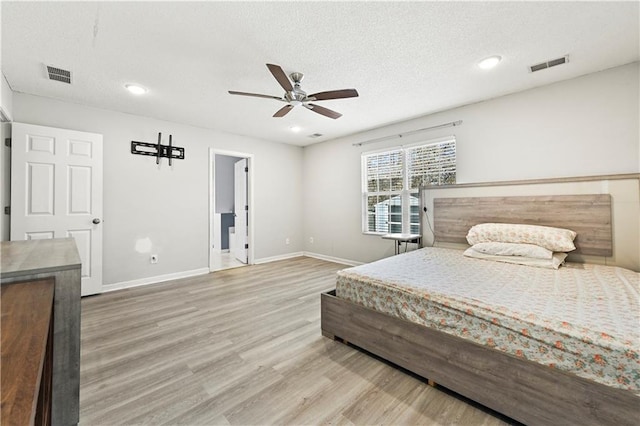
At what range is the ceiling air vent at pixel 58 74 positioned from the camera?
8.81 feet

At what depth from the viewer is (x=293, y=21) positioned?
2004 mm

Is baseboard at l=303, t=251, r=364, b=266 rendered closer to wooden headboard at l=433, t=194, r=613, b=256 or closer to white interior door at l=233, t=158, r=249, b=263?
white interior door at l=233, t=158, r=249, b=263

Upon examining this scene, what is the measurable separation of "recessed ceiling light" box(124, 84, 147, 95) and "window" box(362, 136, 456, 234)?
3446 millimetres

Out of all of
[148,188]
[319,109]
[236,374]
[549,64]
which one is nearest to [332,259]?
[319,109]

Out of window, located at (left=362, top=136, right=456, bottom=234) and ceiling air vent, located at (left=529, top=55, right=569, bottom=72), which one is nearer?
ceiling air vent, located at (left=529, top=55, right=569, bottom=72)

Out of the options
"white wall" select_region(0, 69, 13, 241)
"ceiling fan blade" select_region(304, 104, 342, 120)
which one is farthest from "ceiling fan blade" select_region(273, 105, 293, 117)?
"white wall" select_region(0, 69, 13, 241)

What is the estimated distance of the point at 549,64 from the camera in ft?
8.66

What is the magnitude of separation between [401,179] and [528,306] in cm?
310

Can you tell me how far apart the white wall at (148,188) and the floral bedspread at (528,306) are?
315 cm

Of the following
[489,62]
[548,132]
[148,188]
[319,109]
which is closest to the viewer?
[489,62]

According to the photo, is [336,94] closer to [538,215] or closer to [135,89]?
[135,89]

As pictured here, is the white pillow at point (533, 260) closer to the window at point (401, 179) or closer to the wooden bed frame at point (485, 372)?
the wooden bed frame at point (485, 372)

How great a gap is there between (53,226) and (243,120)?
9.11 ft

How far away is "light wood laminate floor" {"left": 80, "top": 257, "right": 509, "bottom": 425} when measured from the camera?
5.14 feet
